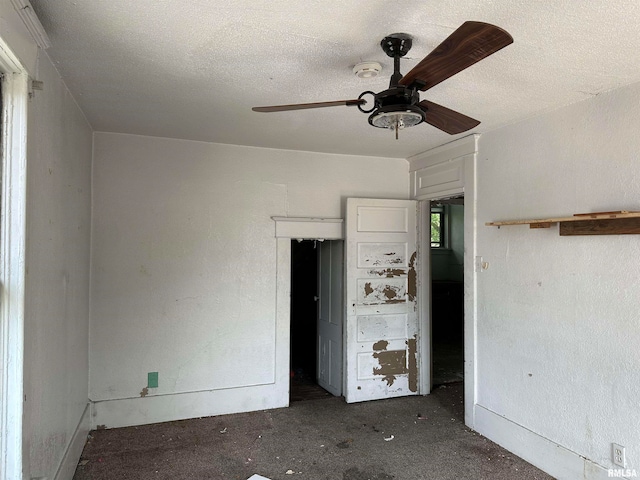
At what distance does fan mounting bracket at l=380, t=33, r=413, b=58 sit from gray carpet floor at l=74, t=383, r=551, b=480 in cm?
253

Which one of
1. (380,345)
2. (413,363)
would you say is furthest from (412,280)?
(413,363)

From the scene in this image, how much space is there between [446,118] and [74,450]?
120 inches

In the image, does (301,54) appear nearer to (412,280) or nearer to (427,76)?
(427,76)

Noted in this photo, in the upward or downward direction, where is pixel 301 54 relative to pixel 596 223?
upward

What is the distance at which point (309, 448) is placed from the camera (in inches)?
123

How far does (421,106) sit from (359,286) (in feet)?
8.14

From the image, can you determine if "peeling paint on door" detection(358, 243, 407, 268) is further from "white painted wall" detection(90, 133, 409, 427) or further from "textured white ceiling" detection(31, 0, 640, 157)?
"textured white ceiling" detection(31, 0, 640, 157)

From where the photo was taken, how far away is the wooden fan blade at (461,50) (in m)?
1.28

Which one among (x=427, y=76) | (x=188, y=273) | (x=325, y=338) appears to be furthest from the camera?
(x=325, y=338)

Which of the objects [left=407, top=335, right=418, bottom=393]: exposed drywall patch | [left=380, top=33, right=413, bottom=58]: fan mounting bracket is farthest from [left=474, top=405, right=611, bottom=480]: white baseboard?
[left=380, top=33, right=413, bottom=58]: fan mounting bracket

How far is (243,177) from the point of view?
3.87 metres

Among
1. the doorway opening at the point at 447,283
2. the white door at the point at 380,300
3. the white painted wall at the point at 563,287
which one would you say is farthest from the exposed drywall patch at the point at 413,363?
the doorway opening at the point at 447,283

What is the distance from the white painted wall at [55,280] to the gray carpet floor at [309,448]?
42 centimetres

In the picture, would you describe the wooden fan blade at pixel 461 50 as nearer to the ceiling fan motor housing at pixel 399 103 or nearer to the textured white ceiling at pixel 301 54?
the ceiling fan motor housing at pixel 399 103
